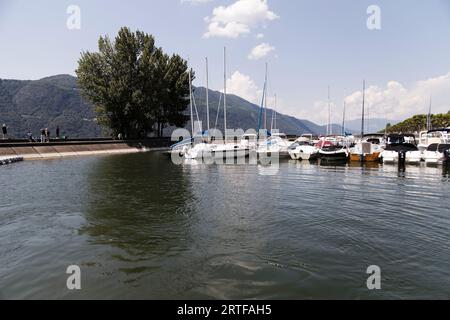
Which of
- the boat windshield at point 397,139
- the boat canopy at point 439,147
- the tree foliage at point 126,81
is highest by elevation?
the tree foliage at point 126,81

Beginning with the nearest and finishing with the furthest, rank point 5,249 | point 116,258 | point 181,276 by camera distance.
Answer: point 181,276
point 116,258
point 5,249

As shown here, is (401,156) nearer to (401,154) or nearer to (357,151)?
(401,154)

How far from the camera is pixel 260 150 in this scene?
179ft

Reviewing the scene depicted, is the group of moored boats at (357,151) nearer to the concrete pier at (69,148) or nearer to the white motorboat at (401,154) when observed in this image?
the white motorboat at (401,154)

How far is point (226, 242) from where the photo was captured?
39.7ft

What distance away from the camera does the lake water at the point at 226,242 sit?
884cm

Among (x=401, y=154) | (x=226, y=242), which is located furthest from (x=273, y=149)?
(x=226, y=242)

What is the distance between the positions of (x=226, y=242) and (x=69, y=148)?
52366 millimetres

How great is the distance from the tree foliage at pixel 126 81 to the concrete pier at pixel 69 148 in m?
5.06

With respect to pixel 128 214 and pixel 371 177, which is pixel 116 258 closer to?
pixel 128 214

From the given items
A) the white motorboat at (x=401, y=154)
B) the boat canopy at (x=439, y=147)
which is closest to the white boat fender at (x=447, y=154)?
the boat canopy at (x=439, y=147)
